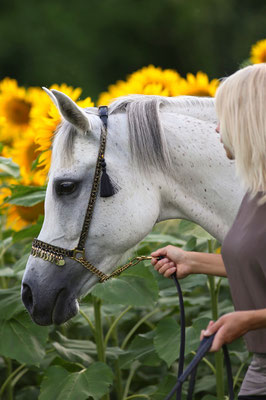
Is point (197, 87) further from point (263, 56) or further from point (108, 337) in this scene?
point (108, 337)

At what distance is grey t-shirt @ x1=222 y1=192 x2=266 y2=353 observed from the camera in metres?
2.05

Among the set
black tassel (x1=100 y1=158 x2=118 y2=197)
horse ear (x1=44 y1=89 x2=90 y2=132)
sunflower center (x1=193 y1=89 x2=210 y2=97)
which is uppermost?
sunflower center (x1=193 y1=89 x2=210 y2=97)

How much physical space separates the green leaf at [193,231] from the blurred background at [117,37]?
10646 millimetres

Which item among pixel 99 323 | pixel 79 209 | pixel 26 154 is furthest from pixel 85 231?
pixel 26 154

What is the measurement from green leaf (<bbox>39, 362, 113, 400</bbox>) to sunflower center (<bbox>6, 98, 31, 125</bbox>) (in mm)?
2350

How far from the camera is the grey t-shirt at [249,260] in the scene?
2053 millimetres

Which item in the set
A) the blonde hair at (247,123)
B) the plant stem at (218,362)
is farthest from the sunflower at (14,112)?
the blonde hair at (247,123)

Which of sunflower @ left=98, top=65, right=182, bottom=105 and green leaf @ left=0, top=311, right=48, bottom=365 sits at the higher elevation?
sunflower @ left=98, top=65, right=182, bottom=105

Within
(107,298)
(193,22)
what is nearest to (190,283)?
(107,298)

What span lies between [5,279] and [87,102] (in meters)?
1.12

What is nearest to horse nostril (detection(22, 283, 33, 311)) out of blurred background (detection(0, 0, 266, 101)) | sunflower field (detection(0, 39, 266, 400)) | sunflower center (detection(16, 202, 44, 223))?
sunflower field (detection(0, 39, 266, 400))

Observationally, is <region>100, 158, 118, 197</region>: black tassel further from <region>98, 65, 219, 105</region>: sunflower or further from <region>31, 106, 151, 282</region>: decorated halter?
<region>98, 65, 219, 105</region>: sunflower

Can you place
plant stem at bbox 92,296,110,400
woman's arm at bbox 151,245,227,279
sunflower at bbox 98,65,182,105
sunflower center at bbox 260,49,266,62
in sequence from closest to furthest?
woman's arm at bbox 151,245,227,279 → plant stem at bbox 92,296,110,400 → sunflower at bbox 98,65,182,105 → sunflower center at bbox 260,49,266,62

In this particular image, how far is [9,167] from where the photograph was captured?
11.6 ft
